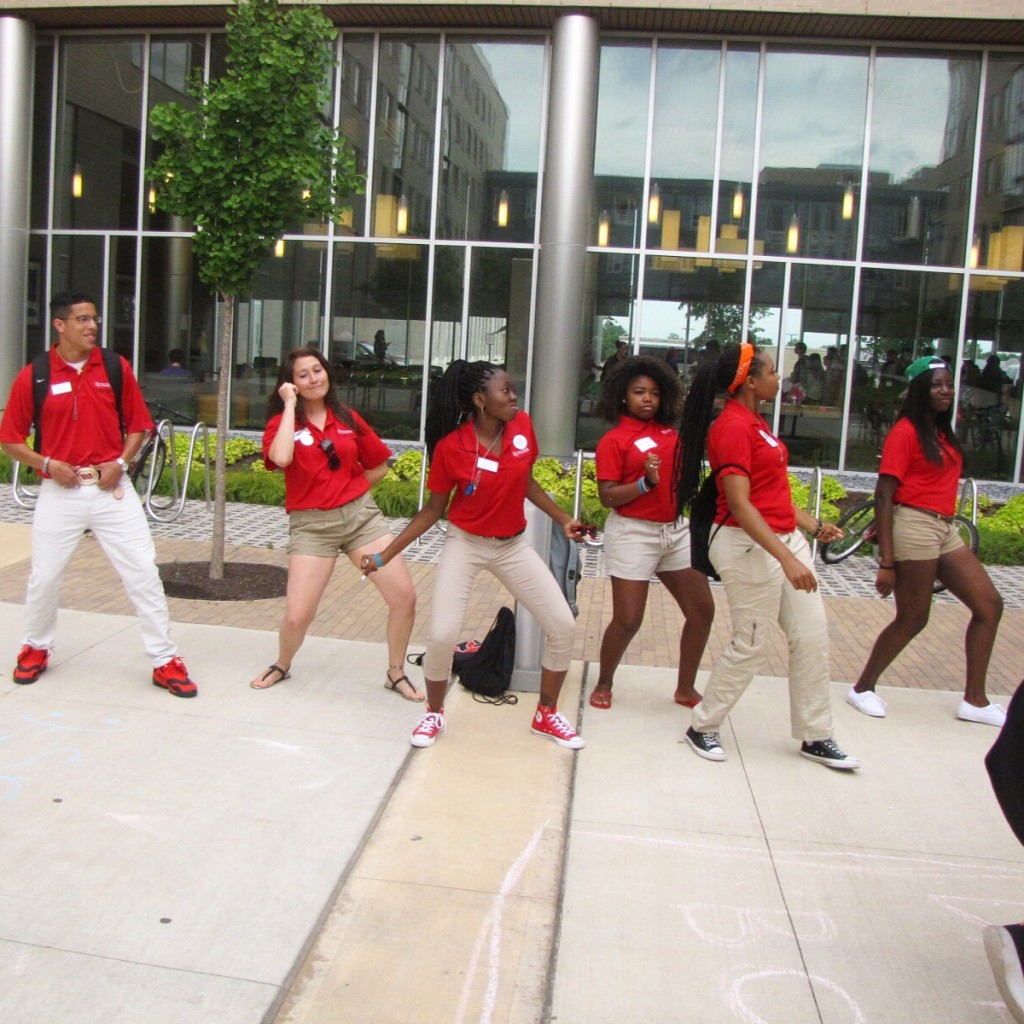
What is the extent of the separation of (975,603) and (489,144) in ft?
41.1

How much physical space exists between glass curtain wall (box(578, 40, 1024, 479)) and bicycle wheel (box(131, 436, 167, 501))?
6.38 meters

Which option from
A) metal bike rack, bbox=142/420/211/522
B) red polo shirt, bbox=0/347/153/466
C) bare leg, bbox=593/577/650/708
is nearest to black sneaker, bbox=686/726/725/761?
bare leg, bbox=593/577/650/708

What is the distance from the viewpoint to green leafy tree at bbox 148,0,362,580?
782 centimetres

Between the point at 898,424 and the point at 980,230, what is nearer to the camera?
the point at 898,424

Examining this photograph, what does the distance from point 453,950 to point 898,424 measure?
11.6ft

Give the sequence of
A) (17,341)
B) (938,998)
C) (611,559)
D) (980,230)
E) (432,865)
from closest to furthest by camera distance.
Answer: (938,998)
(432,865)
(611,559)
(980,230)
(17,341)

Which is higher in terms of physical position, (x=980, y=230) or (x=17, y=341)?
(x=980, y=230)

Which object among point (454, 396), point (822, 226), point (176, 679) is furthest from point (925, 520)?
point (822, 226)

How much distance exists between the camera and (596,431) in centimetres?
1622

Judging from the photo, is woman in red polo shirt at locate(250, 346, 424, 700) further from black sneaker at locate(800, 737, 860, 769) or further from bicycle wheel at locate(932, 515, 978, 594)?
bicycle wheel at locate(932, 515, 978, 594)

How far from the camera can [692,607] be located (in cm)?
562

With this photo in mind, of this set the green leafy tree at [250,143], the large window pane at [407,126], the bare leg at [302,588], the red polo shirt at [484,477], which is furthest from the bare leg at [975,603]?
the large window pane at [407,126]

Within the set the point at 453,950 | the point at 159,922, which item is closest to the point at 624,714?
the point at 453,950

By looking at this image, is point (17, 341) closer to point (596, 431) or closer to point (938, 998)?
point (596, 431)
